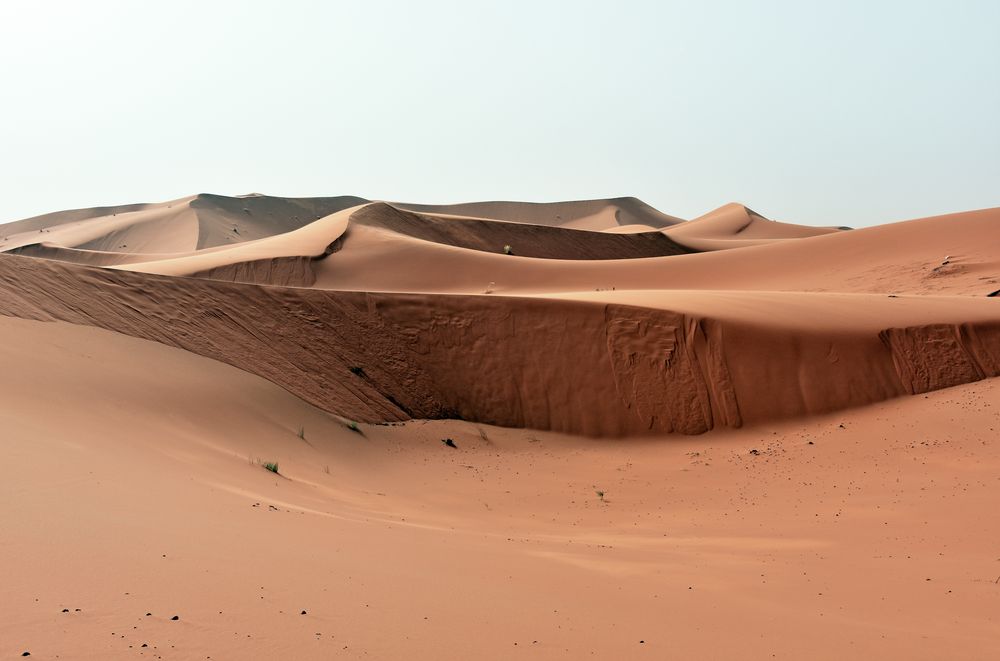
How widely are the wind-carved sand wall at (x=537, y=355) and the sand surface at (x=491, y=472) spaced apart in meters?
0.06

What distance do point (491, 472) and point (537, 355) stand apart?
14.7 feet

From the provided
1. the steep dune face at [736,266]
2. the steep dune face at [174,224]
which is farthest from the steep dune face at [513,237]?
the steep dune face at [174,224]

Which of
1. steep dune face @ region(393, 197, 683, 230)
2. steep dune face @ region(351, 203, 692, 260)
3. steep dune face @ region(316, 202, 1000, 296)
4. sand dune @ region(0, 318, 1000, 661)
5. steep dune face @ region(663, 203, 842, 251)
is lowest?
sand dune @ region(0, 318, 1000, 661)

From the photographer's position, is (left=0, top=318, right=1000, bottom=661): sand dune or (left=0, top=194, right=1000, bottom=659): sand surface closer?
(left=0, top=318, right=1000, bottom=661): sand dune

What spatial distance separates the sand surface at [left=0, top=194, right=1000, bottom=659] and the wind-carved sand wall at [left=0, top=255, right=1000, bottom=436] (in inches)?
2.4

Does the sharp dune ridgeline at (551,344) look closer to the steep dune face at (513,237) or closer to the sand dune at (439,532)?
the sand dune at (439,532)

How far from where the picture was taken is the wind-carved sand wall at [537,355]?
13680 millimetres

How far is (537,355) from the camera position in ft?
52.4

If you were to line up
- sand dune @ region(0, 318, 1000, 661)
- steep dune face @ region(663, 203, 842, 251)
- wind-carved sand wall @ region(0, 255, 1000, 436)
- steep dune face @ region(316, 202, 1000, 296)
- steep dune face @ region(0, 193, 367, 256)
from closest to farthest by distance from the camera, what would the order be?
1. sand dune @ region(0, 318, 1000, 661)
2. wind-carved sand wall @ region(0, 255, 1000, 436)
3. steep dune face @ region(316, 202, 1000, 296)
4. steep dune face @ region(0, 193, 367, 256)
5. steep dune face @ region(663, 203, 842, 251)

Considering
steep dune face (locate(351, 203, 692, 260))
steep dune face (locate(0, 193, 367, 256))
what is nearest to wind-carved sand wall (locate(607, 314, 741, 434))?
steep dune face (locate(351, 203, 692, 260))

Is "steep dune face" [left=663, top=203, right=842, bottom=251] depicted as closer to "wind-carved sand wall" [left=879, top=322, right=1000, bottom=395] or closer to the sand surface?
"wind-carved sand wall" [left=879, top=322, right=1000, bottom=395]

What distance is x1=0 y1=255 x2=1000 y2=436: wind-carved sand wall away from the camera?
539 inches

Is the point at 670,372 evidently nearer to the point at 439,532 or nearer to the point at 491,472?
the point at 491,472

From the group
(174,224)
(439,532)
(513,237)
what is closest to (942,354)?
(439,532)
